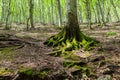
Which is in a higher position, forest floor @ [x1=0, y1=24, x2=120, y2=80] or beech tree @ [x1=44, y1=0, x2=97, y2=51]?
beech tree @ [x1=44, y1=0, x2=97, y2=51]

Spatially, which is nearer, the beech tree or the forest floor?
the forest floor

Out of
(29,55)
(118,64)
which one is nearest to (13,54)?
(29,55)

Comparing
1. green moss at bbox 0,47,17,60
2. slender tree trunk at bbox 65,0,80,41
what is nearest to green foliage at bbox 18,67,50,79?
green moss at bbox 0,47,17,60

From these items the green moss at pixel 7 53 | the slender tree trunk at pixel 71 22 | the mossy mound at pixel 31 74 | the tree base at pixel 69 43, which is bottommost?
the mossy mound at pixel 31 74

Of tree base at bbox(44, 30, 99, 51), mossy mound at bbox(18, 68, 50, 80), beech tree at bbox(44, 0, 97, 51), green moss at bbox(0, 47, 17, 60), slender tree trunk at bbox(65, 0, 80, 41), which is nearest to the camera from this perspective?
mossy mound at bbox(18, 68, 50, 80)

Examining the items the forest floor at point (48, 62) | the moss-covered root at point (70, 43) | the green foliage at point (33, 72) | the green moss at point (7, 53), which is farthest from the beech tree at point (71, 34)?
the green foliage at point (33, 72)

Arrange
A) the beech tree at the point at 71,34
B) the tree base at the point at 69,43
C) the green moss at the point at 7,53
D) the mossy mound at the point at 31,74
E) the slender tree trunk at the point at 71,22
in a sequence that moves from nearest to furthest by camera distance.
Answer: the mossy mound at the point at 31,74, the green moss at the point at 7,53, the tree base at the point at 69,43, the beech tree at the point at 71,34, the slender tree trunk at the point at 71,22

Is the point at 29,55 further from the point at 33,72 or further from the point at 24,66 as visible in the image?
the point at 33,72

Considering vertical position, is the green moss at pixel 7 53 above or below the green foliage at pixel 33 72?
above

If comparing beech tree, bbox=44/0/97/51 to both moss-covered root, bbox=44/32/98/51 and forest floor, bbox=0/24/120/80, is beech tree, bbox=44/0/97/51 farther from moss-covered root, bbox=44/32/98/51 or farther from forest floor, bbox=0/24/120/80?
forest floor, bbox=0/24/120/80

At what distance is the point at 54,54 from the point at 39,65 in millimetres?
1650

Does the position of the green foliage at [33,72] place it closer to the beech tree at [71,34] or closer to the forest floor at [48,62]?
the forest floor at [48,62]

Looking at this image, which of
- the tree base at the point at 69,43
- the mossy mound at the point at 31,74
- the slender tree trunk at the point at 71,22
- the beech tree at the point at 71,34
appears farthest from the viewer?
the slender tree trunk at the point at 71,22

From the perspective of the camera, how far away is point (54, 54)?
8477 millimetres
